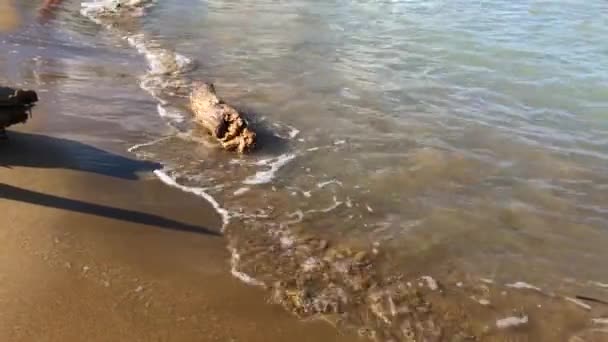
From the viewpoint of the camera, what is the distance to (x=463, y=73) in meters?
10.3

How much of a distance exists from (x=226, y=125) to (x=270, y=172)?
97cm

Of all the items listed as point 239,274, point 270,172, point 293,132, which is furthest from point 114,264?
point 293,132

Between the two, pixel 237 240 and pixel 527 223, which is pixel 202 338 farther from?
pixel 527 223

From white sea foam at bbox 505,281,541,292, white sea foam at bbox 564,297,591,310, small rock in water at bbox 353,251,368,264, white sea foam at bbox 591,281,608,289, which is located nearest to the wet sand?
small rock in water at bbox 353,251,368,264

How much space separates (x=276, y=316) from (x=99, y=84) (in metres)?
5.78

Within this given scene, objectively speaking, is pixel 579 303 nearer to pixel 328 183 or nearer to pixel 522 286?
pixel 522 286

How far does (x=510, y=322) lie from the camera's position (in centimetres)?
459

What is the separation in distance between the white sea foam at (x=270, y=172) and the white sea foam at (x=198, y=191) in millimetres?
531

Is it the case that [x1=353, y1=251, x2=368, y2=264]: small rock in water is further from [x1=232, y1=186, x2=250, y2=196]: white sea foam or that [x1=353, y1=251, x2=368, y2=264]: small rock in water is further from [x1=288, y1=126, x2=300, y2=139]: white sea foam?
[x1=288, y1=126, x2=300, y2=139]: white sea foam

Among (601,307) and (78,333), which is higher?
(78,333)

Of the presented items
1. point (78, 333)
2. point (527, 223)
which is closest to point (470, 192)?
point (527, 223)

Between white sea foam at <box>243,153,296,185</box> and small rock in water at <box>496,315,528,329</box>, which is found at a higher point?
white sea foam at <box>243,153,296,185</box>

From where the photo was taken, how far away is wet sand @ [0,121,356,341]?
13.5 feet

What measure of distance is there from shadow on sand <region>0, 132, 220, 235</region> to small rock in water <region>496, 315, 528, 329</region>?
245 centimetres
